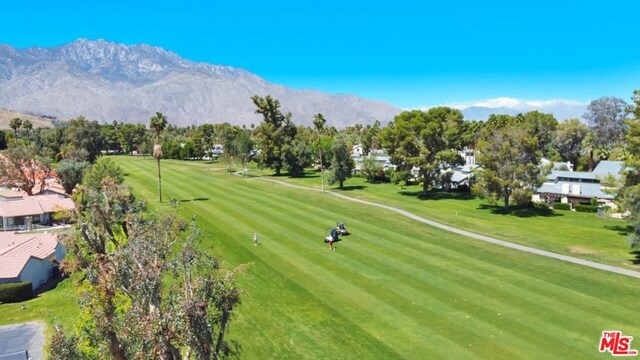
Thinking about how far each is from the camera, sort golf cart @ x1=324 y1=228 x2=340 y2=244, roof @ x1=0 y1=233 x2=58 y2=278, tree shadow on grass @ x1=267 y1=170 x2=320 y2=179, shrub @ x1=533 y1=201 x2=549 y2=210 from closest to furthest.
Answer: roof @ x1=0 y1=233 x2=58 y2=278 < golf cart @ x1=324 y1=228 x2=340 y2=244 < shrub @ x1=533 y1=201 x2=549 y2=210 < tree shadow on grass @ x1=267 y1=170 x2=320 y2=179

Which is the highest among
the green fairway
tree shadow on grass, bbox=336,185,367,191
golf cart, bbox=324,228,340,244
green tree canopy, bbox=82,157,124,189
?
green tree canopy, bbox=82,157,124,189

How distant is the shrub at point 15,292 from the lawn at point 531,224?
45181 millimetres

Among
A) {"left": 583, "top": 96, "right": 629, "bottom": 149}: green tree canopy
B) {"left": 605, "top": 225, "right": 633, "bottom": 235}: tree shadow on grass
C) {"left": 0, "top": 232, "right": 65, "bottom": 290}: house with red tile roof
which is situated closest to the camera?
{"left": 0, "top": 232, "right": 65, "bottom": 290}: house with red tile roof

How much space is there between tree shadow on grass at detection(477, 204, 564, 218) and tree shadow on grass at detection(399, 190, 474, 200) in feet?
32.3

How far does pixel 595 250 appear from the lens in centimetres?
4541

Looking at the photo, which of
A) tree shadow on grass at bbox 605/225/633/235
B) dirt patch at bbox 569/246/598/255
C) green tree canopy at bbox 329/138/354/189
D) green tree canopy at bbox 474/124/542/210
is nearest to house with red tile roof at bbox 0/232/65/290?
dirt patch at bbox 569/246/598/255

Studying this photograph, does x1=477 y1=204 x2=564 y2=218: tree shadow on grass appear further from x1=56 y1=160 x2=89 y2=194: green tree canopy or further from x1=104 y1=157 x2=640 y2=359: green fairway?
x1=56 y1=160 x2=89 y2=194: green tree canopy

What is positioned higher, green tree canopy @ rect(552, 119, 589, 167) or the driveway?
green tree canopy @ rect(552, 119, 589, 167)

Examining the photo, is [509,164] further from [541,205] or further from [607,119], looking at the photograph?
[607,119]

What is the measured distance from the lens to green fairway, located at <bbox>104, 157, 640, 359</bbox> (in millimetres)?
25922

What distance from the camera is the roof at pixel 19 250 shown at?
3694 cm

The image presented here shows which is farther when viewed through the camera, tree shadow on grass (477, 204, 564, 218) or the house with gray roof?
the house with gray roof

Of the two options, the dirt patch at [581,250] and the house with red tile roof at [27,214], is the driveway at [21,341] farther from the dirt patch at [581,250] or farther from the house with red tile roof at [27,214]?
the dirt patch at [581,250]

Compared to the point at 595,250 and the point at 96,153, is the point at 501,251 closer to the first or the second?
the point at 595,250
